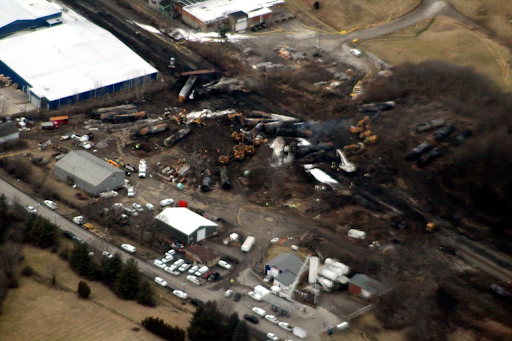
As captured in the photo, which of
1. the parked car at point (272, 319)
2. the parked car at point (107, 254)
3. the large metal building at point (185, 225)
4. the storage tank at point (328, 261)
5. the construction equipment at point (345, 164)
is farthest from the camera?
the construction equipment at point (345, 164)

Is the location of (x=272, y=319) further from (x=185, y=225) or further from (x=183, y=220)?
(x=183, y=220)

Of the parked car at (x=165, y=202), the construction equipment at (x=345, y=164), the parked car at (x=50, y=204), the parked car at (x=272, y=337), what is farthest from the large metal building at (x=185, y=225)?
the construction equipment at (x=345, y=164)

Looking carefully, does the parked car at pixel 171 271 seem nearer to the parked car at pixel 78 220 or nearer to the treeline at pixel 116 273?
the treeline at pixel 116 273

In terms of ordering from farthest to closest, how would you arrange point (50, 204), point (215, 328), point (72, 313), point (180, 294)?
1. point (50, 204)
2. point (180, 294)
3. point (72, 313)
4. point (215, 328)

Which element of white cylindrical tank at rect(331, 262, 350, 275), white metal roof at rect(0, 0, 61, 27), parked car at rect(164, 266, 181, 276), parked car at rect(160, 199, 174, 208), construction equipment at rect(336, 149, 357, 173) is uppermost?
construction equipment at rect(336, 149, 357, 173)

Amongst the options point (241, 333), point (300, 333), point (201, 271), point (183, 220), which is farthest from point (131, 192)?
point (300, 333)

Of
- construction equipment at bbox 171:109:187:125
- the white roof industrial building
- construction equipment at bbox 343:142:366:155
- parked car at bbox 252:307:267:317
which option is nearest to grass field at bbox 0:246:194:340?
parked car at bbox 252:307:267:317

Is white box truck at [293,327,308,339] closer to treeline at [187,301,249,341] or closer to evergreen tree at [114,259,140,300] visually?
Answer: treeline at [187,301,249,341]
